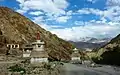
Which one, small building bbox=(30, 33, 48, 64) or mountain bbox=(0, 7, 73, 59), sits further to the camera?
mountain bbox=(0, 7, 73, 59)

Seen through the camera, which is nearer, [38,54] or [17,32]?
[38,54]

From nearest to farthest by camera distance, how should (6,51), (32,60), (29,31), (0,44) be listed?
(32,60) < (6,51) < (0,44) < (29,31)

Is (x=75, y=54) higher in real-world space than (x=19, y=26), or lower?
lower

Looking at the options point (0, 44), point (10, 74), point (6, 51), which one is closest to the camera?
point (10, 74)

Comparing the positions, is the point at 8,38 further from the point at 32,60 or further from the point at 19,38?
the point at 32,60

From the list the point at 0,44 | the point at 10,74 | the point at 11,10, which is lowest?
the point at 10,74

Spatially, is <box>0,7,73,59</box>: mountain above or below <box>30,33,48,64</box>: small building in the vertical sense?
above

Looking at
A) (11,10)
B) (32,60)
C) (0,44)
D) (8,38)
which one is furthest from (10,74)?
(11,10)

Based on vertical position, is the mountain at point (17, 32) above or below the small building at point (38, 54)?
above

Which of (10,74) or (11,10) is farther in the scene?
(11,10)

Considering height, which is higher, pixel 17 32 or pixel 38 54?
pixel 17 32

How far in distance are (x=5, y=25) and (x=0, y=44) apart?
3414 cm

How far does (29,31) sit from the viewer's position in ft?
557

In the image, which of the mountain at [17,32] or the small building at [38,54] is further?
the mountain at [17,32]
